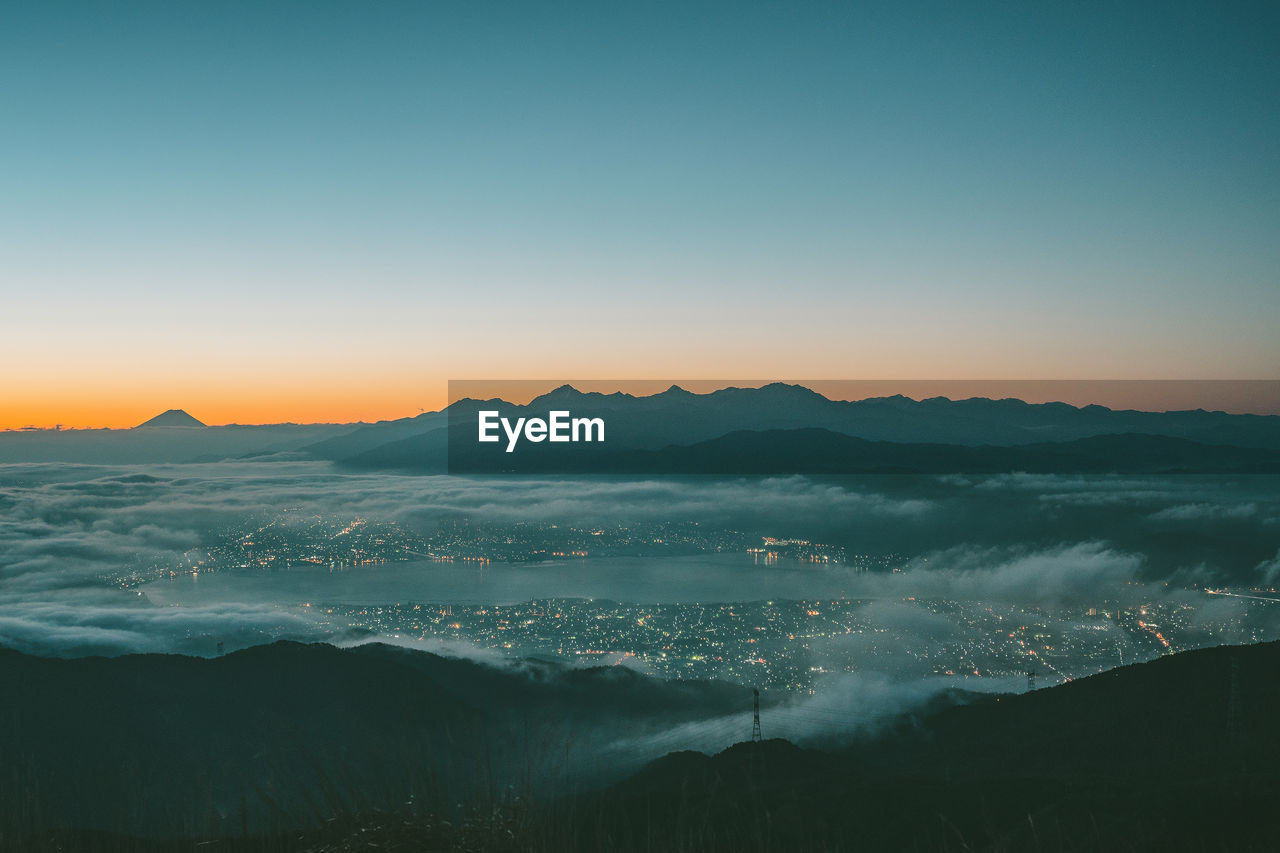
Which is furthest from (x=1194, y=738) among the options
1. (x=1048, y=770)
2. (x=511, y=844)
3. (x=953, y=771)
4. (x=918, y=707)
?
(x=511, y=844)

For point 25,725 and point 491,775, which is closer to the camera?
point 491,775

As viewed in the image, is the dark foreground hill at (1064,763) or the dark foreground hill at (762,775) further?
the dark foreground hill at (1064,763)

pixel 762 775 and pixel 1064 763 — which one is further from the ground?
pixel 762 775

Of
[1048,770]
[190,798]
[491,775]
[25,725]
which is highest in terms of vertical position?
[491,775]

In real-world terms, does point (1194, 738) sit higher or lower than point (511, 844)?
lower

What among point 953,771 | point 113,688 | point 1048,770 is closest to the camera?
point 1048,770

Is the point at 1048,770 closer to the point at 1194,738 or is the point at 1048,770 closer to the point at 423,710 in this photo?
the point at 1194,738

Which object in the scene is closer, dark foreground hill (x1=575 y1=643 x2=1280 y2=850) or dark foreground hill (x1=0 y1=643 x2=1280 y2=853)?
dark foreground hill (x1=0 y1=643 x2=1280 y2=853)

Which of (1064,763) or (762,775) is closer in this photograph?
(762,775)
